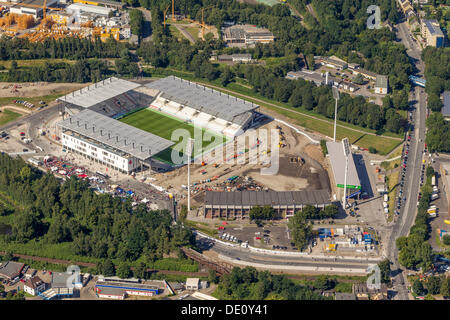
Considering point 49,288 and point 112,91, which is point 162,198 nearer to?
point 49,288

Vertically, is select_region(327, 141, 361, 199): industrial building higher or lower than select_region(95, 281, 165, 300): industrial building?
higher

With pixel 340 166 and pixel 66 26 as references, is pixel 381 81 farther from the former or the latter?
pixel 66 26

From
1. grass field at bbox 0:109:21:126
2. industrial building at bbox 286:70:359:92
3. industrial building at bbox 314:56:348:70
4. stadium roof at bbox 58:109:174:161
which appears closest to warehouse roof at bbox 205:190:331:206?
stadium roof at bbox 58:109:174:161

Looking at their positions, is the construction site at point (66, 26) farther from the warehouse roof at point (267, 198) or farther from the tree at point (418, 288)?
the tree at point (418, 288)

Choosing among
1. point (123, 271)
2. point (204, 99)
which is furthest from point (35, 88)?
point (123, 271)

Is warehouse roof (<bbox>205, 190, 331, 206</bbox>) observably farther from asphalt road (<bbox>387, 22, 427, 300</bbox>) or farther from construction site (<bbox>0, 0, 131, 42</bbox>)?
construction site (<bbox>0, 0, 131, 42</bbox>)

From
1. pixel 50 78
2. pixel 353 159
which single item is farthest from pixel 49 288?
pixel 50 78
